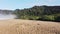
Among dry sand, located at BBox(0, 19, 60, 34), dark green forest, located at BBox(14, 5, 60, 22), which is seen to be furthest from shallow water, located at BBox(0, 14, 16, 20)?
dry sand, located at BBox(0, 19, 60, 34)

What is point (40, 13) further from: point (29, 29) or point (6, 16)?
point (29, 29)

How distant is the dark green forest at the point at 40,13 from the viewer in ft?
20.8

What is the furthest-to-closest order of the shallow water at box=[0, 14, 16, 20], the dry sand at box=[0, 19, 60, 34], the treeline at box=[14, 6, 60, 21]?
the shallow water at box=[0, 14, 16, 20] < the treeline at box=[14, 6, 60, 21] < the dry sand at box=[0, 19, 60, 34]

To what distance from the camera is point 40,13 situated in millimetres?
6793

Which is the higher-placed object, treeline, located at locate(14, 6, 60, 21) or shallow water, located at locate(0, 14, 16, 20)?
treeline, located at locate(14, 6, 60, 21)

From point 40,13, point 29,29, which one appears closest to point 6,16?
point 40,13

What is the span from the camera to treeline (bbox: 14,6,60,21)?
20.8ft

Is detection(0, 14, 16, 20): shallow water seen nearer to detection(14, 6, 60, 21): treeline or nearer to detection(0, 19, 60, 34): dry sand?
detection(14, 6, 60, 21): treeline

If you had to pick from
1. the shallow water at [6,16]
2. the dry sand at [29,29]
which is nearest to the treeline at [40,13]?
the shallow water at [6,16]

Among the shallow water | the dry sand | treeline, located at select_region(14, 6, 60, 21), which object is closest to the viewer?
the dry sand

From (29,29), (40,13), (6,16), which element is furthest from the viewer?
(6,16)

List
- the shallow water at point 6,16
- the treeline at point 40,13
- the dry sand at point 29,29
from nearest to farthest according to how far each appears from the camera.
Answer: the dry sand at point 29,29 < the treeline at point 40,13 < the shallow water at point 6,16

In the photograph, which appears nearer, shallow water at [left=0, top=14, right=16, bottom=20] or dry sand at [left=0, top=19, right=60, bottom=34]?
dry sand at [left=0, top=19, right=60, bottom=34]

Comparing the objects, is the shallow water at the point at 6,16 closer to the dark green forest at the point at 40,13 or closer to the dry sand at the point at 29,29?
the dark green forest at the point at 40,13
